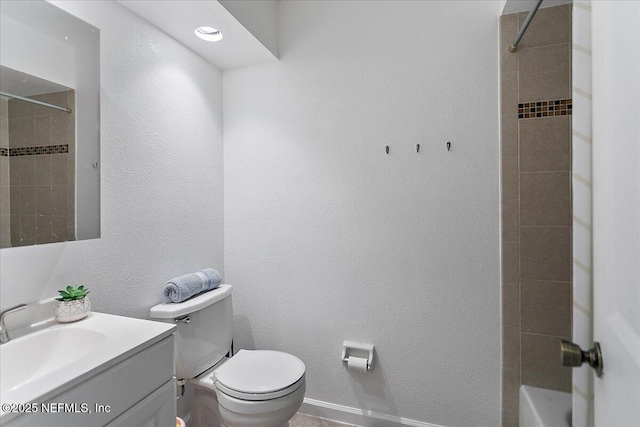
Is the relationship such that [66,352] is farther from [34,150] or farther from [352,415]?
[352,415]

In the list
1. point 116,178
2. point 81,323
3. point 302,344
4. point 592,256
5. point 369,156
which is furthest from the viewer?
point 302,344

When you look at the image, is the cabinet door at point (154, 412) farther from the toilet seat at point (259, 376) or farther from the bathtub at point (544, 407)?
the bathtub at point (544, 407)

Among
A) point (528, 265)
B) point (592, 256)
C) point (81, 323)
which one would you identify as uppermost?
point (592, 256)

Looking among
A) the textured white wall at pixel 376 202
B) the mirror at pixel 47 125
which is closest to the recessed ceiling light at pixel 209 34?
the textured white wall at pixel 376 202

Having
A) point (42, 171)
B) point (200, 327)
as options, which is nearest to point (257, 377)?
point (200, 327)

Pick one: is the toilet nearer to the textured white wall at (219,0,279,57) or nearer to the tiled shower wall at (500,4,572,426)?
the tiled shower wall at (500,4,572,426)

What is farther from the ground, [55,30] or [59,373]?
[55,30]

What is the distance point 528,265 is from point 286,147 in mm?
1384

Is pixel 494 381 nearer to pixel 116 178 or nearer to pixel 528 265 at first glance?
pixel 528 265

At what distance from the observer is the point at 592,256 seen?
679 mm

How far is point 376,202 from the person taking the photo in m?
1.83

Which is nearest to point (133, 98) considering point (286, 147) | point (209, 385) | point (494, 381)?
point (286, 147)

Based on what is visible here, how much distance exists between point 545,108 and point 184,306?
6.11ft

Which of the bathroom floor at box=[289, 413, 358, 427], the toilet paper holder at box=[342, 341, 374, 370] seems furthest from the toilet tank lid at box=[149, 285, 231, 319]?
the bathroom floor at box=[289, 413, 358, 427]
